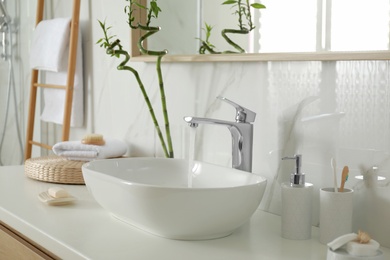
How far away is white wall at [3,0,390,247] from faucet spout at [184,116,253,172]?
9 cm

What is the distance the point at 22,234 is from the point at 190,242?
1.48 ft

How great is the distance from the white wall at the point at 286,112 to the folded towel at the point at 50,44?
0.31m

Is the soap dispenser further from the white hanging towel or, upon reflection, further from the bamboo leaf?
the white hanging towel

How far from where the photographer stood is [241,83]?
5.83 ft

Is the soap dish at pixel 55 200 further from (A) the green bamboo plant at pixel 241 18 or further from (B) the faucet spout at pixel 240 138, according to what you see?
(A) the green bamboo plant at pixel 241 18

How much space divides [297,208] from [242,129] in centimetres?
28

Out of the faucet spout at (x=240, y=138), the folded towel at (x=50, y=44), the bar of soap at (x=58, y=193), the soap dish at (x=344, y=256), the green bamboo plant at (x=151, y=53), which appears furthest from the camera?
the folded towel at (x=50, y=44)

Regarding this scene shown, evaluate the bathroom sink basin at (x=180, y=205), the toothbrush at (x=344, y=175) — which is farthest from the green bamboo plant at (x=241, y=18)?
the toothbrush at (x=344, y=175)

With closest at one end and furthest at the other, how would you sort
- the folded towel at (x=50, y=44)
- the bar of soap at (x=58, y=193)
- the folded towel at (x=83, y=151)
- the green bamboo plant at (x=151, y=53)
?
the bar of soap at (x=58, y=193), the green bamboo plant at (x=151, y=53), the folded towel at (x=83, y=151), the folded towel at (x=50, y=44)

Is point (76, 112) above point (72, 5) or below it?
below

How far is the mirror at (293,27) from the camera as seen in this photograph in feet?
4.63

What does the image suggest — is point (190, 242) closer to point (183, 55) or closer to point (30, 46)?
point (183, 55)

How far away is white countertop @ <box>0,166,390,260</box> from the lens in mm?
1319

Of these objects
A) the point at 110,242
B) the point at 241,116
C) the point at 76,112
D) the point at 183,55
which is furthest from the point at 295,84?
the point at 76,112
